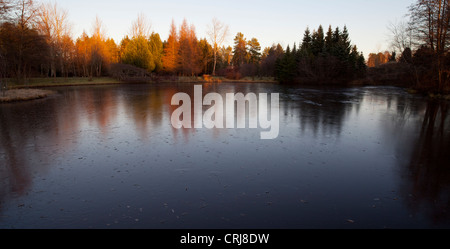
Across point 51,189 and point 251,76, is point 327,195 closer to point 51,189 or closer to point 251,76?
point 51,189

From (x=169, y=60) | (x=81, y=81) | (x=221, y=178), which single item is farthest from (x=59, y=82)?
(x=221, y=178)

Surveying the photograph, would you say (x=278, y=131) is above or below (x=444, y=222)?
above

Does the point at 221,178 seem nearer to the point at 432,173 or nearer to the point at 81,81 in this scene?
the point at 432,173

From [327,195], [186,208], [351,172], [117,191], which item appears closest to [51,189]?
[117,191]

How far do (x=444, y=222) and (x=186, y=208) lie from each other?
4.14 m

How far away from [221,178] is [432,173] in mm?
5028

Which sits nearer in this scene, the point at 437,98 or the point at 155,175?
the point at 155,175

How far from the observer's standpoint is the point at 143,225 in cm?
399

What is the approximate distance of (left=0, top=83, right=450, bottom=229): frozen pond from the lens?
423 cm

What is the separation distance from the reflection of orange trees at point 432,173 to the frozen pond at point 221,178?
0.03 meters

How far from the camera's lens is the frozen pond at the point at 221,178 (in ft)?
13.9

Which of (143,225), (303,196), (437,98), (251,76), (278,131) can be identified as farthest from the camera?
(251,76)

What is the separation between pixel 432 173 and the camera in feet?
20.5
